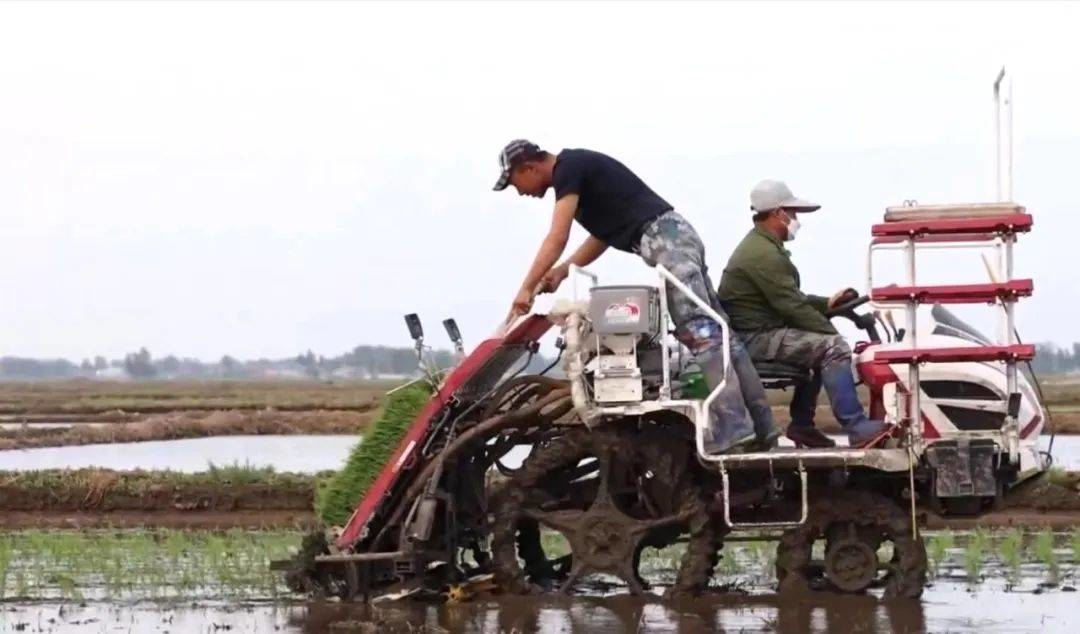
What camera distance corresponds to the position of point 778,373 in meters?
9.74

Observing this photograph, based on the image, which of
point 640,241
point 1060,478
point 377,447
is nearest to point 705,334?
point 640,241

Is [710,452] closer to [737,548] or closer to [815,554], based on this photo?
[815,554]

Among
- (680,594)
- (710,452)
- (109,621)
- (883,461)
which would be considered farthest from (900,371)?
(109,621)

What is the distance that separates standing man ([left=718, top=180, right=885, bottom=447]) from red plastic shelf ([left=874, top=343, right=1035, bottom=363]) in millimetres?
376

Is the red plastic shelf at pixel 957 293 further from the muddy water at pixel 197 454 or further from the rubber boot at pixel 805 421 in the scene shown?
the muddy water at pixel 197 454

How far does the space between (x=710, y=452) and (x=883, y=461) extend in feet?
2.90

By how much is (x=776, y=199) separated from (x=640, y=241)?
793mm

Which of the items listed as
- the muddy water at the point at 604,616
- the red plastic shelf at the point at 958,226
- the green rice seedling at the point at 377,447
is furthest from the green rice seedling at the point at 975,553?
the green rice seedling at the point at 377,447

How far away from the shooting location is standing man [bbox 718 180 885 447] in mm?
9547

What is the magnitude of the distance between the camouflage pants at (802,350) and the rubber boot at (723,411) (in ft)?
1.27

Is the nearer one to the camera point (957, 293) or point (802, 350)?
point (957, 293)

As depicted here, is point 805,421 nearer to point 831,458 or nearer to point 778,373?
point 778,373

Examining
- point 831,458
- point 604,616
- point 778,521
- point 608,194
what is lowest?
point 604,616

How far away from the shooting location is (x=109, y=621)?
934 centimetres
